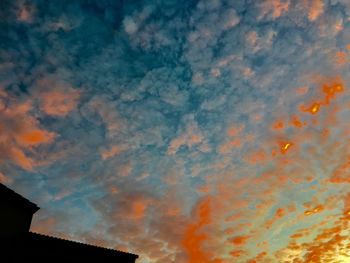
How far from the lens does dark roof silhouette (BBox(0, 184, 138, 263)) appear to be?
18578 millimetres

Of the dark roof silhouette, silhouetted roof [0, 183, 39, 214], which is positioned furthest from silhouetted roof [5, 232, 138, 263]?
silhouetted roof [0, 183, 39, 214]

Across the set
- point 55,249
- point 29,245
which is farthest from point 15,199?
point 55,249

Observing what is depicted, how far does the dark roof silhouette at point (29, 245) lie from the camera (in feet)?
61.0

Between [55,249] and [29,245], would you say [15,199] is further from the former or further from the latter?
[55,249]

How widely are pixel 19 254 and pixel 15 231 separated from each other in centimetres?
521

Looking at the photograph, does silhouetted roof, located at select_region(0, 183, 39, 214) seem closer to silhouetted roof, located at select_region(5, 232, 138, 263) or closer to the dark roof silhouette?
the dark roof silhouette

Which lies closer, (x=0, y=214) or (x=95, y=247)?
(x=95, y=247)

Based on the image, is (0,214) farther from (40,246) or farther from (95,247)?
(95,247)

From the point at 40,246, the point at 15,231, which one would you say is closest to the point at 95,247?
the point at 40,246

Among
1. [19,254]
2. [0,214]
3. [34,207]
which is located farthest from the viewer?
[34,207]

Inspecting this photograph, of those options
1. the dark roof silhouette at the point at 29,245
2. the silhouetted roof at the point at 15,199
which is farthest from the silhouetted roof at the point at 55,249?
the silhouetted roof at the point at 15,199

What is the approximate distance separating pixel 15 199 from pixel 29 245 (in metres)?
5.93

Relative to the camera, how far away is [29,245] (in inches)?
748

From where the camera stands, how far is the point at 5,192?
75.9ft
